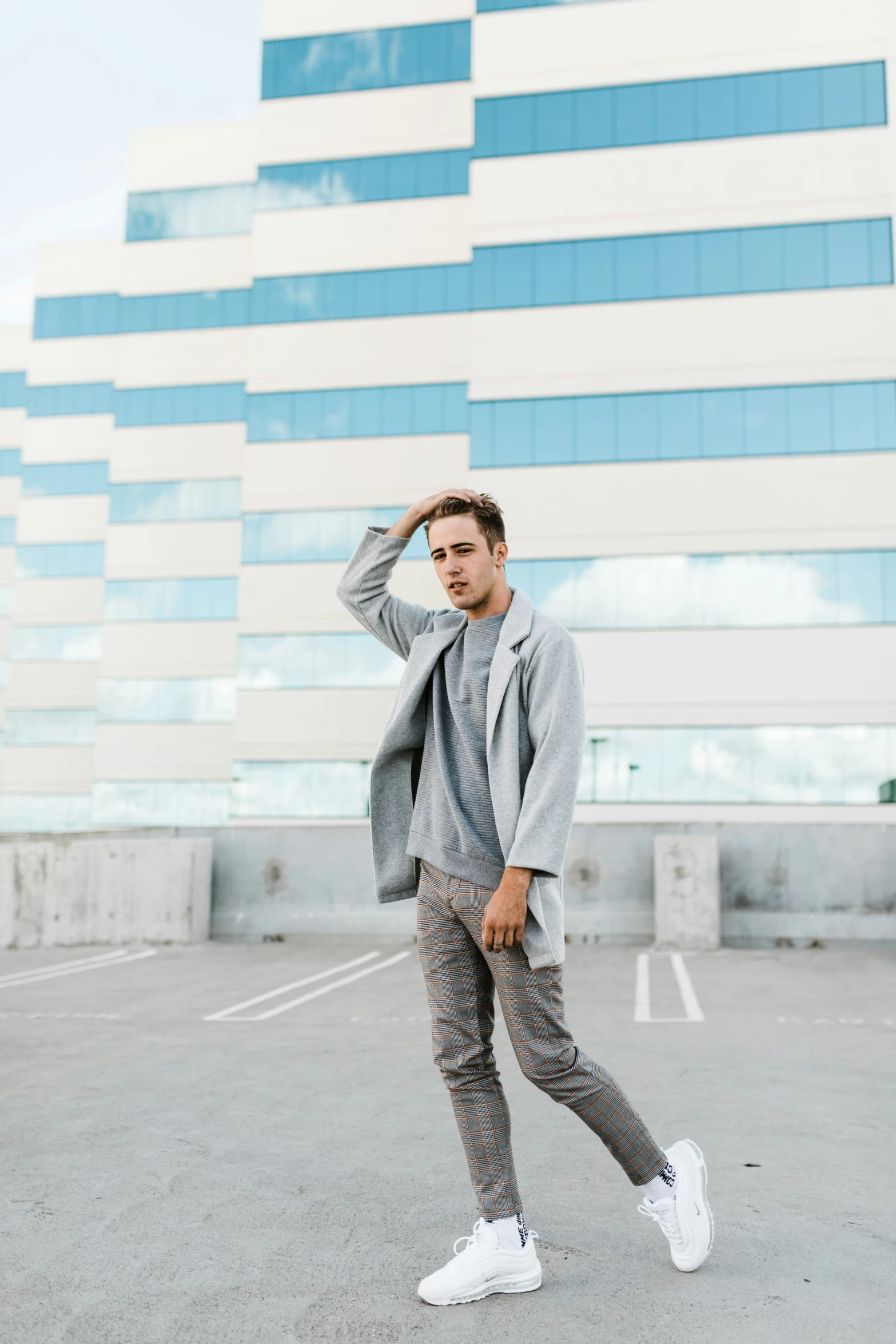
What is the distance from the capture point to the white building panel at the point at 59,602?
48.6 meters

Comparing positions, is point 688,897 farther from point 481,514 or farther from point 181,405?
point 181,405

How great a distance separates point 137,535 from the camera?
41.4 meters

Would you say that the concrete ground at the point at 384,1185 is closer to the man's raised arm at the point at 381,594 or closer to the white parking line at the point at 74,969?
the man's raised arm at the point at 381,594

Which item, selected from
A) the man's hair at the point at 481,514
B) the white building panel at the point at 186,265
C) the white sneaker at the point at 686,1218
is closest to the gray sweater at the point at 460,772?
the man's hair at the point at 481,514

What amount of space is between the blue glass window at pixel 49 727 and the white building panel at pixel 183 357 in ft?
50.4

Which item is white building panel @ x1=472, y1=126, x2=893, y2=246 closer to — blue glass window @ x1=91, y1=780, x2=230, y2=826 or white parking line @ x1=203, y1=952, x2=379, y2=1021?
white parking line @ x1=203, y1=952, x2=379, y2=1021

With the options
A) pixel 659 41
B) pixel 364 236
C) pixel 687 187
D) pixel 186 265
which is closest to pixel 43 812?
pixel 186 265

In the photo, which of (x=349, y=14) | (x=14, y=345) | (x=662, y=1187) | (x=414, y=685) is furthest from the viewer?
(x=14, y=345)

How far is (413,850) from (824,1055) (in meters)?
4.77

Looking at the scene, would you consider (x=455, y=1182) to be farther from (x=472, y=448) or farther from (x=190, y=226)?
(x=190, y=226)

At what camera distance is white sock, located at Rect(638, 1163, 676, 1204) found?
306cm

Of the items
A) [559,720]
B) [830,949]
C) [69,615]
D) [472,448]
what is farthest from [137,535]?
[559,720]

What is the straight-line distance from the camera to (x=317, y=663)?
3183cm

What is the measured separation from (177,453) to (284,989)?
33.2m
